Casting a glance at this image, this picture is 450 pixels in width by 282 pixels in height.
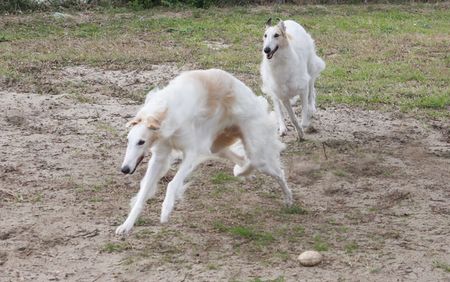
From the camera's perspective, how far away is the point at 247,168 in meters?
6.80

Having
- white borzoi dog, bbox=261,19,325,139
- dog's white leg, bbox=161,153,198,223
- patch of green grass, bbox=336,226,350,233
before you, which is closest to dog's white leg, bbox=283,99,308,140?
white borzoi dog, bbox=261,19,325,139

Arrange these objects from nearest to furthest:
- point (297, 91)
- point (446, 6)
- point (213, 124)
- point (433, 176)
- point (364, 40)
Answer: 1. point (213, 124)
2. point (433, 176)
3. point (297, 91)
4. point (364, 40)
5. point (446, 6)

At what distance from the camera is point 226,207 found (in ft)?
22.7

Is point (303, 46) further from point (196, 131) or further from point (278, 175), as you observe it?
point (196, 131)

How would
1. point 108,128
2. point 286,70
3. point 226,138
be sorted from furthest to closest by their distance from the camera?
point 108,128
point 286,70
point 226,138

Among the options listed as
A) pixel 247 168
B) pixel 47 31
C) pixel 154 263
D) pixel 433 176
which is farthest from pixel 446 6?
pixel 154 263

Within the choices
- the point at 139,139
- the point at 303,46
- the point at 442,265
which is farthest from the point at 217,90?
the point at 303,46

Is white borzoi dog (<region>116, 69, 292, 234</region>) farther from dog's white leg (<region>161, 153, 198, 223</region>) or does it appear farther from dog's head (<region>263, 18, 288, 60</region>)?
dog's head (<region>263, 18, 288, 60</region>)

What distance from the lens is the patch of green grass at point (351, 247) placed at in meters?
5.93

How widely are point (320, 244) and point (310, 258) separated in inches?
16.7

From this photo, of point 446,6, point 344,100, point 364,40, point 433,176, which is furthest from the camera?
point 446,6

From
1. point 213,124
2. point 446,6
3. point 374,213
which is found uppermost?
point 213,124

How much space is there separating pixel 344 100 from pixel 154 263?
5.66 m

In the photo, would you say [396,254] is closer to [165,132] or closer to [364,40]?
[165,132]
